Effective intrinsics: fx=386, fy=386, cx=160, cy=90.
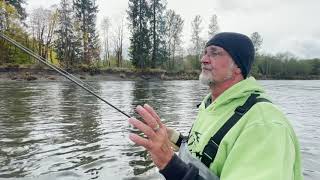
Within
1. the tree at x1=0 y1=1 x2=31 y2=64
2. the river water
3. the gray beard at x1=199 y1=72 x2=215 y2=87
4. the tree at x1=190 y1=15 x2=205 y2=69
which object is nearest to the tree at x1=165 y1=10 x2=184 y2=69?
the tree at x1=190 y1=15 x2=205 y2=69

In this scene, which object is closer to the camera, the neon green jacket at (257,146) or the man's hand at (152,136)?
the neon green jacket at (257,146)

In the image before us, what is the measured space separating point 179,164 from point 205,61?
116cm

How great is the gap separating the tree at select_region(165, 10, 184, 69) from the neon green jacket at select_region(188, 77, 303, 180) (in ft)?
287

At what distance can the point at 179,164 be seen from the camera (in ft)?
8.03

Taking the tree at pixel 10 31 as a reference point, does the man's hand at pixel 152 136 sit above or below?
below

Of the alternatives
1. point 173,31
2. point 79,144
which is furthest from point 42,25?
point 79,144

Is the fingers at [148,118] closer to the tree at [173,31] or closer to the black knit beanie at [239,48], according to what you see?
the black knit beanie at [239,48]

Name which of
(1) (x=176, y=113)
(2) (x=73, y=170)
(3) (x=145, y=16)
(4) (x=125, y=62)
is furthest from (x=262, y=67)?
(2) (x=73, y=170)

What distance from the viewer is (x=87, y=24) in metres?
78.4

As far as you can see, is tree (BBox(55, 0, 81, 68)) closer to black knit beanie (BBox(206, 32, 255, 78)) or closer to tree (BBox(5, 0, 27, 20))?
tree (BBox(5, 0, 27, 20))

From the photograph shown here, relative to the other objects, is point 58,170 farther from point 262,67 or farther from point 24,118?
point 262,67

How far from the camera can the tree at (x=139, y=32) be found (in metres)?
74.8

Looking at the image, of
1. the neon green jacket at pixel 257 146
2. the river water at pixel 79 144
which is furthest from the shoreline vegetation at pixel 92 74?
the neon green jacket at pixel 257 146

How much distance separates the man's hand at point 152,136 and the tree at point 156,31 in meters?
73.7
